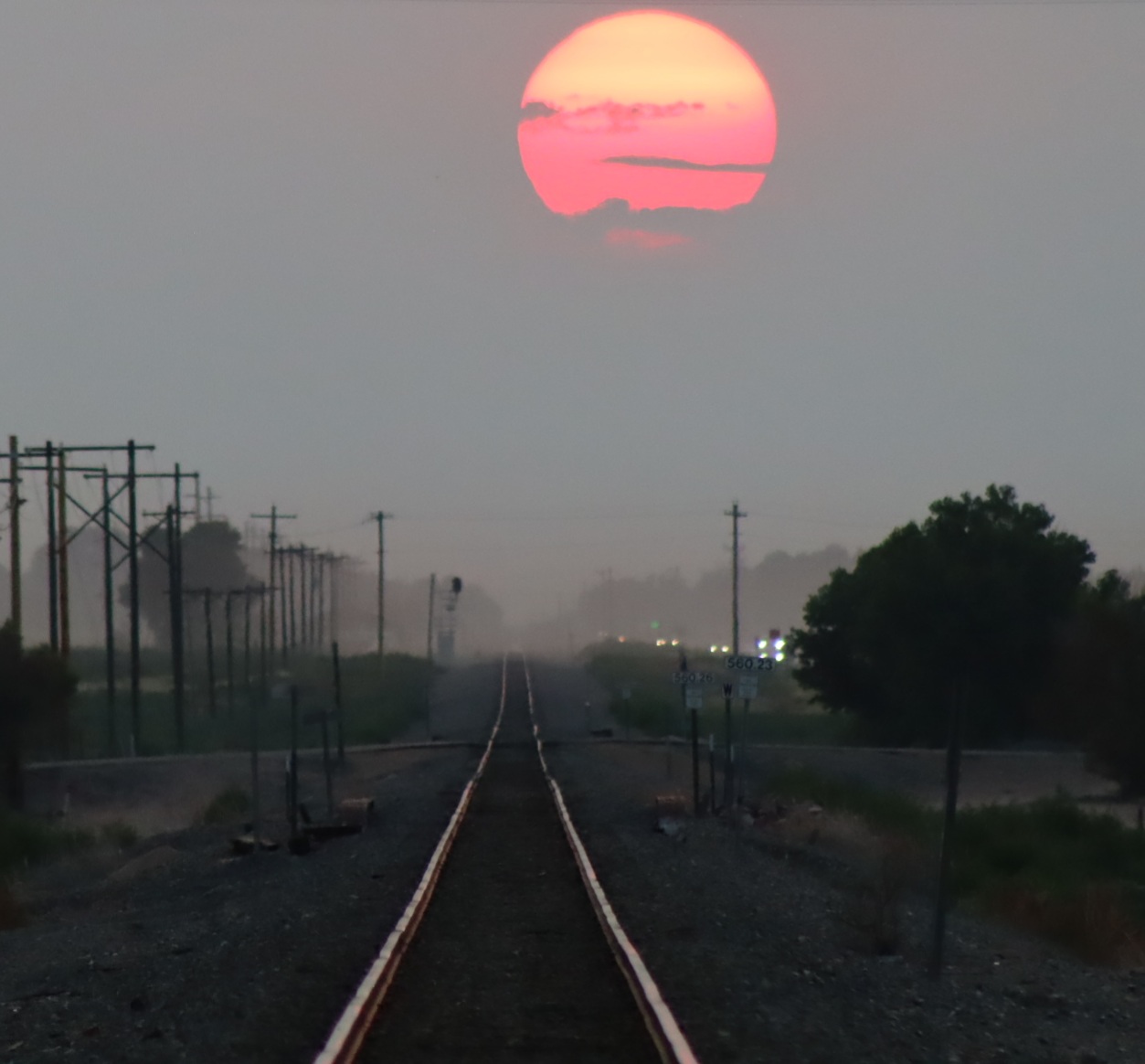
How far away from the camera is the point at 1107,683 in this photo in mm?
46000

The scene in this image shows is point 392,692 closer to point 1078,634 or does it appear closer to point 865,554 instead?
point 865,554

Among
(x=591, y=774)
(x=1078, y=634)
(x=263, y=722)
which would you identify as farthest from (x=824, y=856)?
(x=263, y=722)

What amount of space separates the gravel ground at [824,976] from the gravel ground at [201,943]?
261cm

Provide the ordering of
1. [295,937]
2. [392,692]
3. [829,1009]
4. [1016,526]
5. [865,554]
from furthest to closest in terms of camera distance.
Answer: [392,692], [865,554], [1016,526], [295,937], [829,1009]

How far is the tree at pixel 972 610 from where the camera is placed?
55094mm

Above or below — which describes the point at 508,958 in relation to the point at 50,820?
above

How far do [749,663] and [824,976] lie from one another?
1071cm

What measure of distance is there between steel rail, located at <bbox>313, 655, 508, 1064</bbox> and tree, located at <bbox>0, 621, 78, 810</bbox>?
25.7 meters

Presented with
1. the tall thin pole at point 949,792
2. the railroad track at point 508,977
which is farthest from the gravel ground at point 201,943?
the tall thin pole at point 949,792

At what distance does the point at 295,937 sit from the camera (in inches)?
560

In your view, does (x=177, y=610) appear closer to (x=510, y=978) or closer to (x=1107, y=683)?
(x=1107, y=683)

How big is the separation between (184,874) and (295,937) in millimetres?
8300

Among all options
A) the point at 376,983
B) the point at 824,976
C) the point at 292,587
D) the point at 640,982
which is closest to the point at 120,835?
the point at 376,983

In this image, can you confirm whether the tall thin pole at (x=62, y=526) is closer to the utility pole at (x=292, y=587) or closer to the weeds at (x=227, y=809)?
the weeds at (x=227, y=809)
